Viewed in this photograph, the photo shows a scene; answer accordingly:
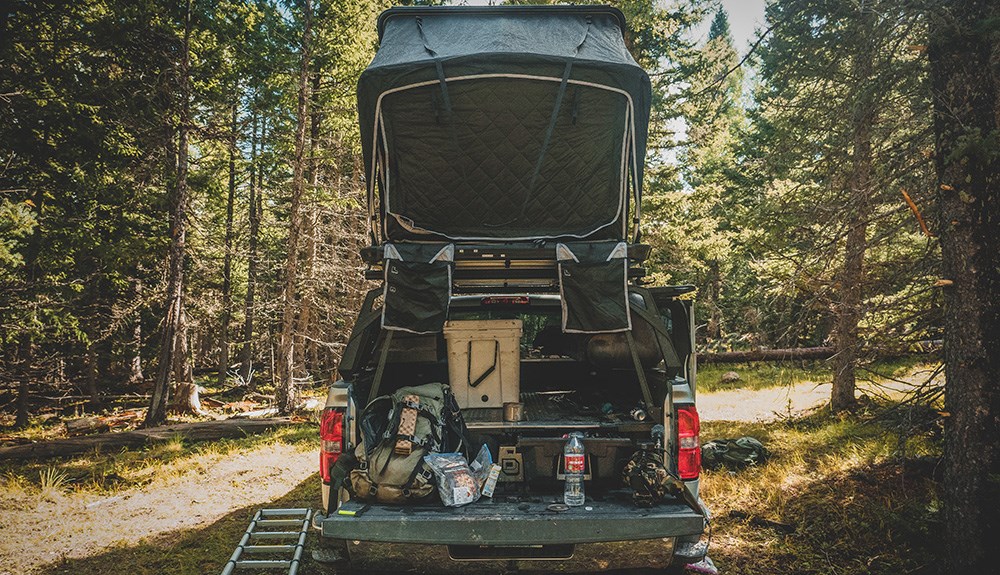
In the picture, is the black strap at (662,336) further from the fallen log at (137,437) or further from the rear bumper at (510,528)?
the fallen log at (137,437)

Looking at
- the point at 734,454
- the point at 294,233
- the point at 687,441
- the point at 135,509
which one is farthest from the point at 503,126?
the point at 294,233

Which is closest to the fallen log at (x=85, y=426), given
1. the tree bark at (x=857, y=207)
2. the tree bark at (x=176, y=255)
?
the tree bark at (x=176, y=255)

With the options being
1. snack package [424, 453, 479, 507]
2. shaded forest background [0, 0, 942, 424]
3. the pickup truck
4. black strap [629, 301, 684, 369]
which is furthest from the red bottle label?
shaded forest background [0, 0, 942, 424]

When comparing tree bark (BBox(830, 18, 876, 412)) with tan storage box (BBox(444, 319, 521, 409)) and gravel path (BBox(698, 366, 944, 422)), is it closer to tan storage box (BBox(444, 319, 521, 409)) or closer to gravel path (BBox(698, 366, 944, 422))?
gravel path (BBox(698, 366, 944, 422))

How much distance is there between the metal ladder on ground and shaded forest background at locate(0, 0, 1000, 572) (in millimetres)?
4429

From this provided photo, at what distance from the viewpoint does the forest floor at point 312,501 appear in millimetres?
4379

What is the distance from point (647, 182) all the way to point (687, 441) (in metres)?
10.2

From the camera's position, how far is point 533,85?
376 centimetres

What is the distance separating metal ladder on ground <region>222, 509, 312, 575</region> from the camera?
342 centimetres

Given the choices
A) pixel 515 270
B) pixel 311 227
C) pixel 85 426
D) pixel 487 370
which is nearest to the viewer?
pixel 515 270

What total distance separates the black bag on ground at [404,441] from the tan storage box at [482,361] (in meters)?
0.77

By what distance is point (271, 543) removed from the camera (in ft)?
15.7

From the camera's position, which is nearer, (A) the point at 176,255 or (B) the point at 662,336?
(B) the point at 662,336

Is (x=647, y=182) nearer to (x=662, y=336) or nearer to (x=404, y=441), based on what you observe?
(x=662, y=336)
